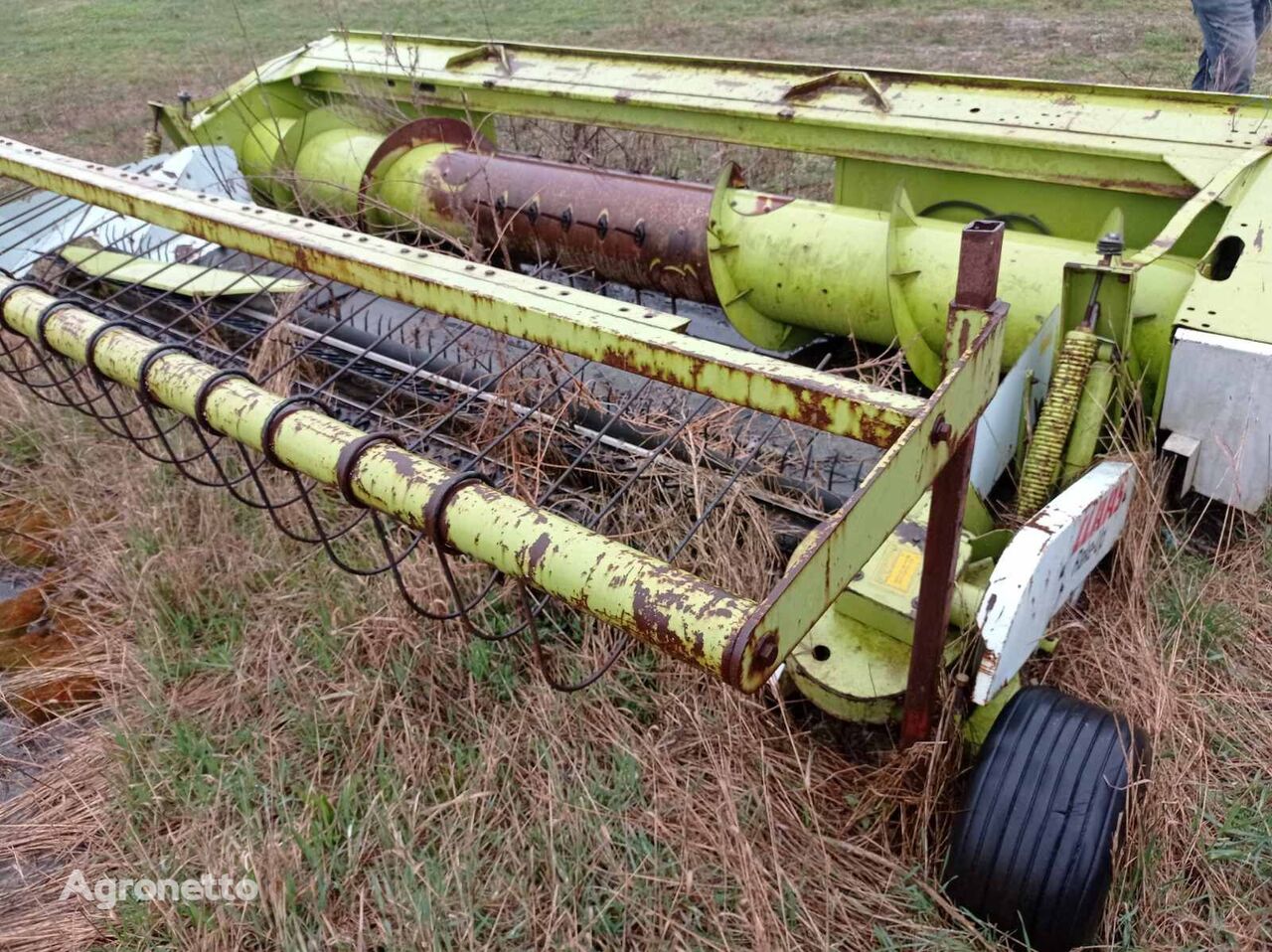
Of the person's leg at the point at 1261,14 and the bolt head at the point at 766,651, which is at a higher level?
the bolt head at the point at 766,651

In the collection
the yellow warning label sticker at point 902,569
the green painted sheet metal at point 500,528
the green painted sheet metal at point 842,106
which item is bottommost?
the yellow warning label sticker at point 902,569

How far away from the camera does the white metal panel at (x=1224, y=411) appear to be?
6.54ft

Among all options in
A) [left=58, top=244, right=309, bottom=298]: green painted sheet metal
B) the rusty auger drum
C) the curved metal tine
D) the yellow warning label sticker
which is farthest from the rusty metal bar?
[left=58, top=244, right=309, bottom=298]: green painted sheet metal

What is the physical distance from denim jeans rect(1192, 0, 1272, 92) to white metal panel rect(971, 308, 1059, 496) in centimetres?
275

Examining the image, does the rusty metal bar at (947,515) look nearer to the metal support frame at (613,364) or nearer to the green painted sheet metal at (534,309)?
the metal support frame at (613,364)

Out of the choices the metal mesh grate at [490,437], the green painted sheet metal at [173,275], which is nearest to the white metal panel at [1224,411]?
the metal mesh grate at [490,437]

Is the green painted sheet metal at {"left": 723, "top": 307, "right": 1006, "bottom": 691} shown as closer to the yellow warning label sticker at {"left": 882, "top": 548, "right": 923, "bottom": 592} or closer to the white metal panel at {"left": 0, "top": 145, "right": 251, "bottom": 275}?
the yellow warning label sticker at {"left": 882, "top": 548, "right": 923, "bottom": 592}

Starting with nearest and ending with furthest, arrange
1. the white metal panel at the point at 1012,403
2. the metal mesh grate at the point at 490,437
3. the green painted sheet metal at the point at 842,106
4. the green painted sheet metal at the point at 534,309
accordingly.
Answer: the green painted sheet metal at the point at 534,309
the white metal panel at the point at 1012,403
the metal mesh grate at the point at 490,437
the green painted sheet metal at the point at 842,106

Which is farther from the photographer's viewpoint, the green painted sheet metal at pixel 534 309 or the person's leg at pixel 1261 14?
the person's leg at pixel 1261 14

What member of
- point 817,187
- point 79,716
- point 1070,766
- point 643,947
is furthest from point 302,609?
point 817,187

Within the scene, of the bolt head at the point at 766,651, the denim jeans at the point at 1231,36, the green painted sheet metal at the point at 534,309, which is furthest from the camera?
the denim jeans at the point at 1231,36

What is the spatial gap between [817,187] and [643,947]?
4.07 meters

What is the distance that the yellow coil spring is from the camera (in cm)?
198

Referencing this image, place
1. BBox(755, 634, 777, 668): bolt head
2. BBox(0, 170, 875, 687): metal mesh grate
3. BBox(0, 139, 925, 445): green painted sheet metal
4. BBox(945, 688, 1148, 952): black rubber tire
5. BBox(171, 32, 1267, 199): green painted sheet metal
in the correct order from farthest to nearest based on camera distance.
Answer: BBox(171, 32, 1267, 199): green painted sheet metal < BBox(0, 170, 875, 687): metal mesh grate < BBox(945, 688, 1148, 952): black rubber tire < BBox(0, 139, 925, 445): green painted sheet metal < BBox(755, 634, 777, 668): bolt head
